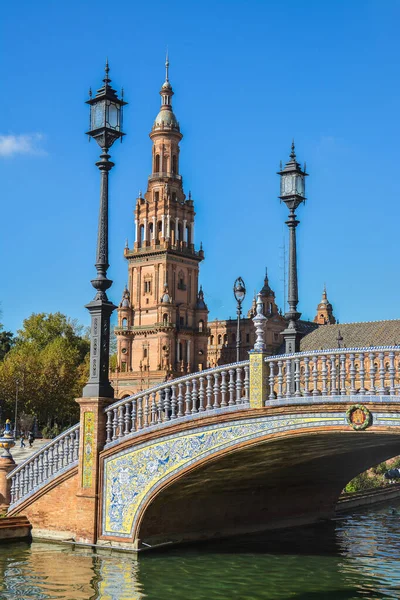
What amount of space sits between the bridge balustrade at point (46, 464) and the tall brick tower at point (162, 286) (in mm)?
59175

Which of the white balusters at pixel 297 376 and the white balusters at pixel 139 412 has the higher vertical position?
the white balusters at pixel 297 376

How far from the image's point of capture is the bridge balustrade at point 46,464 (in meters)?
16.9

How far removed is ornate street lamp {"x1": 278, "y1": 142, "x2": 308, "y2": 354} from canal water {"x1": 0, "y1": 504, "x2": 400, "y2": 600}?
4319 millimetres

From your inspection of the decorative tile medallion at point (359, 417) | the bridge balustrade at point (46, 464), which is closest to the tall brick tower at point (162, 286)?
the bridge balustrade at point (46, 464)

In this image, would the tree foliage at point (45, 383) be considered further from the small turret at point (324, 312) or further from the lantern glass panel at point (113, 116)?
the lantern glass panel at point (113, 116)

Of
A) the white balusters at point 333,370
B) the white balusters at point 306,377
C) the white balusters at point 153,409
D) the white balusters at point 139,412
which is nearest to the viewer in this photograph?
the white balusters at point 333,370

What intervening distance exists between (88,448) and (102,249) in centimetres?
404

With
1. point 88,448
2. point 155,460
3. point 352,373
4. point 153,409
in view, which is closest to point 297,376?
point 352,373

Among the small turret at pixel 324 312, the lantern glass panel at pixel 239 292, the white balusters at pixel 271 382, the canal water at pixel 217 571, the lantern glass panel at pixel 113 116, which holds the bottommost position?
the canal water at pixel 217 571

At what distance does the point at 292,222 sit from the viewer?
17.9 metres

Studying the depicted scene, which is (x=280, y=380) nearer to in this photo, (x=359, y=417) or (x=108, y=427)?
(x=359, y=417)

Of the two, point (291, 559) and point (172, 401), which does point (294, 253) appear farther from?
point (291, 559)

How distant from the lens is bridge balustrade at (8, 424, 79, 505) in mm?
16938

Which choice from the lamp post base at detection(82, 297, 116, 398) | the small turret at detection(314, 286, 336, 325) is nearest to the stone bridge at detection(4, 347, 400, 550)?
the lamp post base at detection(82, 297, 116, 398)
